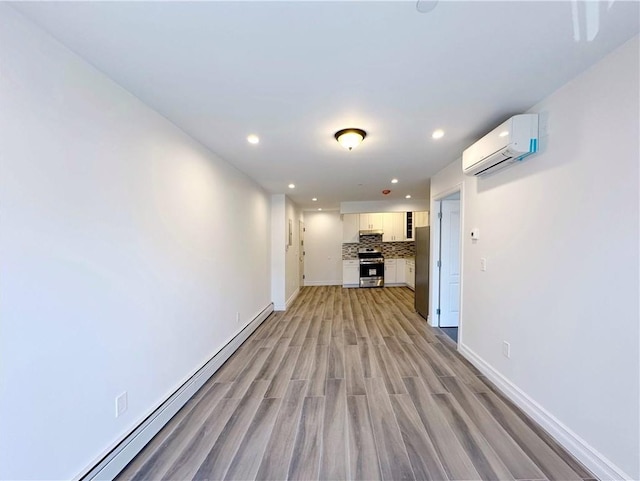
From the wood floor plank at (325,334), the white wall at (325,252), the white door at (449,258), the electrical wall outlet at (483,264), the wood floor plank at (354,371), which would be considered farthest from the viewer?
the white wall at (325,252)

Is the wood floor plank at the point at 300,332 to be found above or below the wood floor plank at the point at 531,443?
below

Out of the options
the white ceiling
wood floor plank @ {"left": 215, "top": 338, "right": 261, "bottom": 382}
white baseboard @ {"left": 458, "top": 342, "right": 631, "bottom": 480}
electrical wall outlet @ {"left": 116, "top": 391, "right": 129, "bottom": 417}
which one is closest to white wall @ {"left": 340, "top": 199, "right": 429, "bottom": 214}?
wood floor plank @ {"left": 215, "top": 338, "right": 261, "bottom": 382}

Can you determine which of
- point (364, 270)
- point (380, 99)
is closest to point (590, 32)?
point (380, 99)

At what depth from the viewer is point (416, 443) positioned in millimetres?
1744

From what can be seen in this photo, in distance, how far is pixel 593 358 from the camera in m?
1.54

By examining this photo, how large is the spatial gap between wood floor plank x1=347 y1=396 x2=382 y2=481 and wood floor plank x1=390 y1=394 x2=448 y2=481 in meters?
0.22

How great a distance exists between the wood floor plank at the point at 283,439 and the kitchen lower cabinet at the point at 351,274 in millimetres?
5402

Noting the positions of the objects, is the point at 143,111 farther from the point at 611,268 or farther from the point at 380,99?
the point at 611,268

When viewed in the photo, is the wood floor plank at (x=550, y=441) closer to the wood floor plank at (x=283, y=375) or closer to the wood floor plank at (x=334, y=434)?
the wood floor plank at (x=334, y=434)

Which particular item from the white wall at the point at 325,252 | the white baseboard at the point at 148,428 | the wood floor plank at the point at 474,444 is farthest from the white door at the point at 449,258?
the white wall at the point at 325,252

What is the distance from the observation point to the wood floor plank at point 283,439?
154cm

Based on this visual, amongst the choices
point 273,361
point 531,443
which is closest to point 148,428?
point 273,361

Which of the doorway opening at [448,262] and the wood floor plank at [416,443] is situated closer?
the wood floor plank at [416,443]

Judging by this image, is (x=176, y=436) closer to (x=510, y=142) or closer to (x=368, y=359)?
(x=368, y=359)
